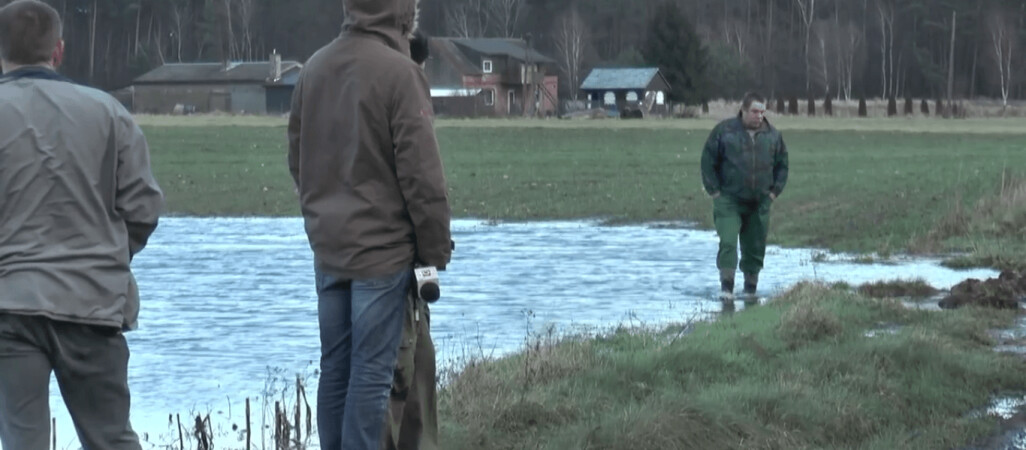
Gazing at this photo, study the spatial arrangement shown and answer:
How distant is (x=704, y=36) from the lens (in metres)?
133

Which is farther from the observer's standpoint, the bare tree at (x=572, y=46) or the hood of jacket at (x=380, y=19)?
the bare tree at (x=572, y=46)

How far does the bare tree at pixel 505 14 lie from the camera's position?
132750mm

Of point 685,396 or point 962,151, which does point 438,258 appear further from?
point 962,151

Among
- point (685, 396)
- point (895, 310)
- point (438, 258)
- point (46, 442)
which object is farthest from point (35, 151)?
point (895, 310)

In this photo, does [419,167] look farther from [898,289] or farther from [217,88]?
[217,88]

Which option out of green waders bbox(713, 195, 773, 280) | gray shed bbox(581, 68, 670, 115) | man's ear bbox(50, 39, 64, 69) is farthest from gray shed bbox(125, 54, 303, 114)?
man's ear bbox(50, 39, 64, 69)

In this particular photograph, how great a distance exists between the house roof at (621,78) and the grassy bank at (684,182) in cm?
4610

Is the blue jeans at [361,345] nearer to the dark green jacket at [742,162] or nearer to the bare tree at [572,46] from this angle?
the dark green jacket at [742,162]

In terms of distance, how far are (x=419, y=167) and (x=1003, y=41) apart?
4722 inches

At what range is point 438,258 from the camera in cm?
602

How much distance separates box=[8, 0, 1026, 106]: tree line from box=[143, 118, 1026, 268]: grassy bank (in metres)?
63.2

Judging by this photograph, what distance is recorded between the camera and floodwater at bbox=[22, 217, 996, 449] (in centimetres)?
998

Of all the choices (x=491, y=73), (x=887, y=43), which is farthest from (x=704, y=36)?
(x=491, y=73)

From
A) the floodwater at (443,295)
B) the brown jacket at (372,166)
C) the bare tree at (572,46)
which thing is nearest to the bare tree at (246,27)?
the bare tree at (572,46)
